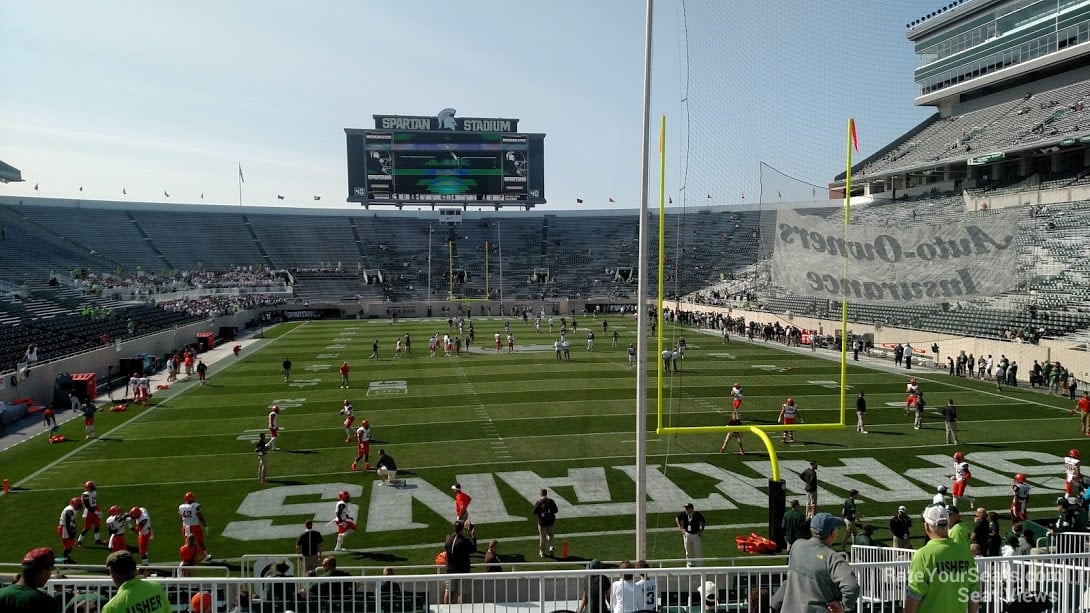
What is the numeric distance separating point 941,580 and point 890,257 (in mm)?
7240

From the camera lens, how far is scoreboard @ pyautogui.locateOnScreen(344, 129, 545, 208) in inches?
2217

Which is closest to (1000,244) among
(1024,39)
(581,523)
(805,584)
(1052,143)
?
(581,523)

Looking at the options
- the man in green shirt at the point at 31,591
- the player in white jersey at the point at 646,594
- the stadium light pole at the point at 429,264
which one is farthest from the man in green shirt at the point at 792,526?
the stadium light pole at the point at 429,264

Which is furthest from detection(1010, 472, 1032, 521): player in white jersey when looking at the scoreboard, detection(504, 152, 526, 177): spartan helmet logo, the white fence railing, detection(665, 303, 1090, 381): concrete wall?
detection(504, 152, 526, 177): spartan helmet logo

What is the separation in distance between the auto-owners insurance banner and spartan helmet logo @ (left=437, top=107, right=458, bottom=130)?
49.1m

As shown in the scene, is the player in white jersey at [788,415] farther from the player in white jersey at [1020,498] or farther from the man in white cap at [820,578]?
the man in white cap at [820,578]

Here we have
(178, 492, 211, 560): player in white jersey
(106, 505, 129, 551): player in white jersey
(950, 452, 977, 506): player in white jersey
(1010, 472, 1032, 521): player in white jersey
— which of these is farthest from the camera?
(950, 452, 977, 506): player in white jersey

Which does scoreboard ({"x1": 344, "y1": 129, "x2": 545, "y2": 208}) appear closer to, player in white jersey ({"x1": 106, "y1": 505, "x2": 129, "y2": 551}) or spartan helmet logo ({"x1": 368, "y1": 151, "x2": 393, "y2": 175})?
spartan helmet logo ({"x1": 368, "y1": 151, "x2": 393, "y2": 175})

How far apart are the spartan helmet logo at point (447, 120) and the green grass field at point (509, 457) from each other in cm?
3473

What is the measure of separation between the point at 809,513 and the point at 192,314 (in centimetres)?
3851

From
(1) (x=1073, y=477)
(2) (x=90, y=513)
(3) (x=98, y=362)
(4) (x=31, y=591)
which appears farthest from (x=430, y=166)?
(4) (x=31, y=591)

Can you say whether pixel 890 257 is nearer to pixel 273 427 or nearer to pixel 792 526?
pixel 792 526

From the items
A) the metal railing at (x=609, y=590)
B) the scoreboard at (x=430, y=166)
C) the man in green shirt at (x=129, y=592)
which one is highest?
the scoreboard at (x=430, y=166)

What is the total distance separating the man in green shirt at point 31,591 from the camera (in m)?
3.34
